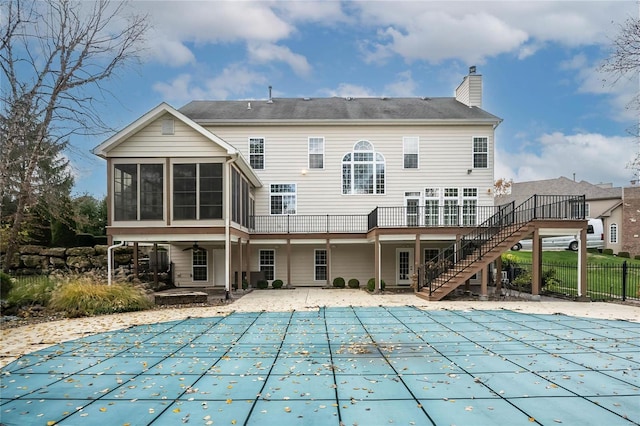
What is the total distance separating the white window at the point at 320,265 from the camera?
21203 mm

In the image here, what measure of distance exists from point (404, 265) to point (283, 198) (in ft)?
23.0

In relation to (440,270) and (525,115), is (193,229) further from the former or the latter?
(525,115)

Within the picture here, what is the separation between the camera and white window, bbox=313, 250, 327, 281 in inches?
835

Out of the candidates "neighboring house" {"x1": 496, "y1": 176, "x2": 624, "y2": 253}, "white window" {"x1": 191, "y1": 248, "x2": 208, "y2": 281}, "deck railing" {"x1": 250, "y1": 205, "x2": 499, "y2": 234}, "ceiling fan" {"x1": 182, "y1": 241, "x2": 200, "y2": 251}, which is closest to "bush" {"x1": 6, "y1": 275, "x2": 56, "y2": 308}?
"ceiling fan" {"x1": 182, "y1": 241, "x2": 200, "y2": 251}

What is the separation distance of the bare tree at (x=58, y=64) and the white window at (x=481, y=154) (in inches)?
616

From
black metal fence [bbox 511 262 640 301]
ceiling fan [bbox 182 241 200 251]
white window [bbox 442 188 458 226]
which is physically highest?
white window [bbox 442 188 458 226]

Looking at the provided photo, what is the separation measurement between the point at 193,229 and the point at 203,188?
4.99 feet

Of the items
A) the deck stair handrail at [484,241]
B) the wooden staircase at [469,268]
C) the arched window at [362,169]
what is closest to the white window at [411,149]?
the arched window at [362,169]

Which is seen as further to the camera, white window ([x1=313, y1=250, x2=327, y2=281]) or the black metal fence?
white window ([x1=313, y1=250, x2=327, y2=281])

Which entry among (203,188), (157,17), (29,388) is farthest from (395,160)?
(29,388)

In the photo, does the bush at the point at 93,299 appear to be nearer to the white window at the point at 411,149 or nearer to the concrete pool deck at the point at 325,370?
the concrete pool deck at the point at 325,370

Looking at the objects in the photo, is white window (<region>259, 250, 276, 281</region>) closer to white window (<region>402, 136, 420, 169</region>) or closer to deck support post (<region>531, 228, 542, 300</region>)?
white window (<region>402, 136, 420, 169</region>)

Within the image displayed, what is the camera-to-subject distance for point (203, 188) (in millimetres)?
15195

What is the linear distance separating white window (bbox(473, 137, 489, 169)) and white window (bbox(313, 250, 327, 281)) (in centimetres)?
882
